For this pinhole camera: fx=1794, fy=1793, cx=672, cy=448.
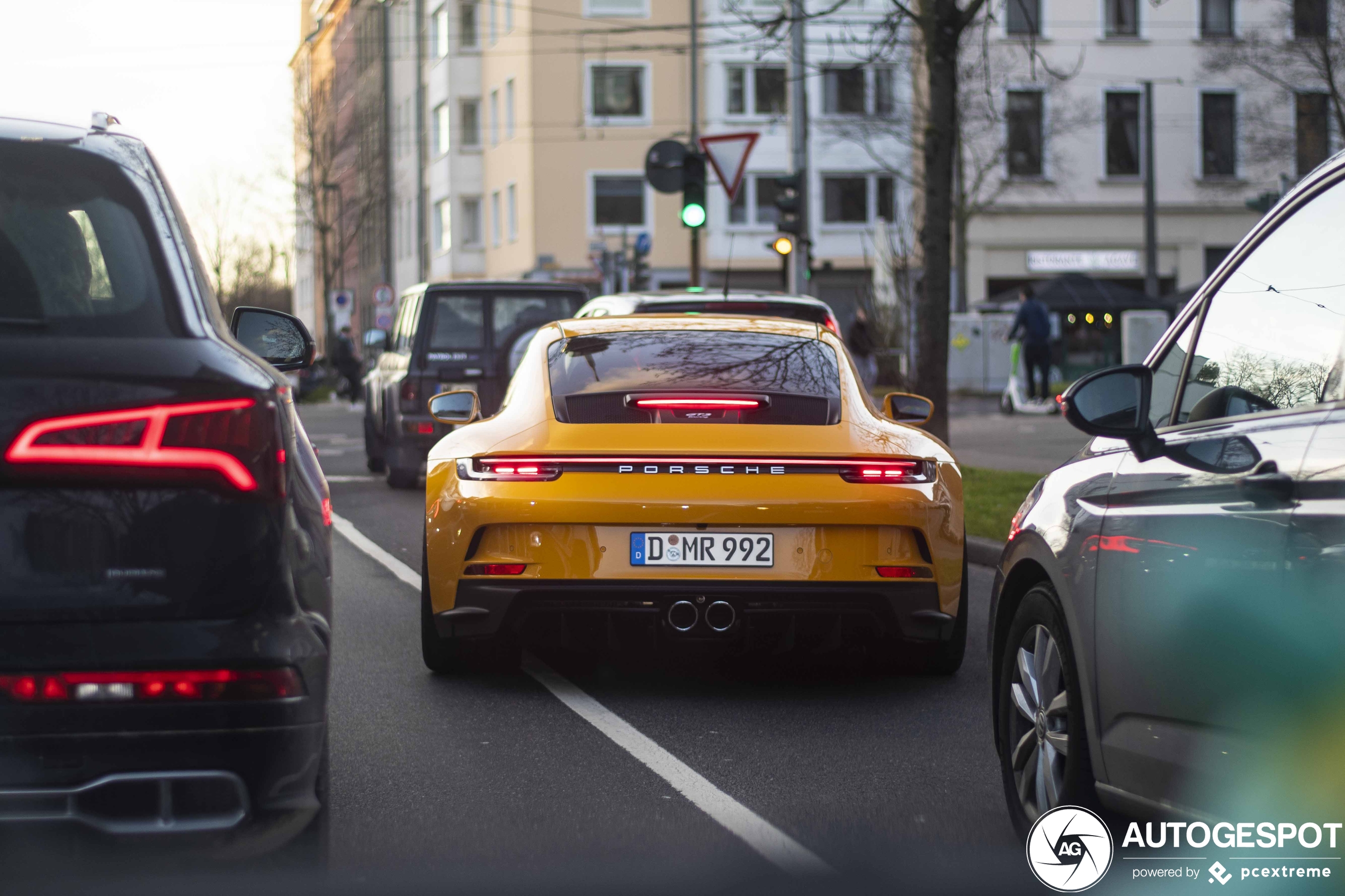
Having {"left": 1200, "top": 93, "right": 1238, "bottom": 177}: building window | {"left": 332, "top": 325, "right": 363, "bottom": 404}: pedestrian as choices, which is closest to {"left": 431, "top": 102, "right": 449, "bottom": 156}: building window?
{"left": 332, "top": 325, "right": 363, "bottom": 404}: pedestrian

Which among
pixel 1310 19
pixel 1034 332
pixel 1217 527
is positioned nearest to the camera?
pixel 1217 527

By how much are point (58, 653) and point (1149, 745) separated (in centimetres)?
213

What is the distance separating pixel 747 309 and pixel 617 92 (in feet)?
152

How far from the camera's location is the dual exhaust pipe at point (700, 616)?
622cm

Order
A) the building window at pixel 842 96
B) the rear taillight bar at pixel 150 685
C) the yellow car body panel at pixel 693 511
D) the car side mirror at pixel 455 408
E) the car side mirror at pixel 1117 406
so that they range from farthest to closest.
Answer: the building window at pixel 842 96 < the car side mirror at pixel 455 408 < the yellow car body panel at pixel 693 511 < the car side mirror at pixel 1117 406 < the rear taillight bar at pixel 150 685

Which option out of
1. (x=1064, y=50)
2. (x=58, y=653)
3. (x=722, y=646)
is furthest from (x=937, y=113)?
(x=1064, y=50)

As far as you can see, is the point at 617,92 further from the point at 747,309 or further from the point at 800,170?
the point at 747,309

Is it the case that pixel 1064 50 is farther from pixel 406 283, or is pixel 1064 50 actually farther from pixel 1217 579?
pixel 1217 579

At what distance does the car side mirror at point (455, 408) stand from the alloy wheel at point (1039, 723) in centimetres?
352

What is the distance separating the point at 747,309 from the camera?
11023mm

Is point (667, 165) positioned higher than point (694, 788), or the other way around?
point (667, 165)

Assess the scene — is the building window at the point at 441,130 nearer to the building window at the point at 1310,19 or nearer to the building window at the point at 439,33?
the building window at the point at 439,33

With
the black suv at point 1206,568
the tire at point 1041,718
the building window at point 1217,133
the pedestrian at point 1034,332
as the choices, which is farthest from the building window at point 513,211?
the black suv at point 1206,568

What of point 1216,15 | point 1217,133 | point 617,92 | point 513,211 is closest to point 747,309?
point 1217,133
